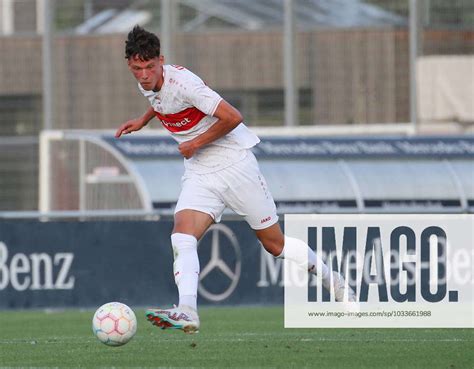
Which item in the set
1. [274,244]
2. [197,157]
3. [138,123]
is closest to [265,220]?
[274,244]

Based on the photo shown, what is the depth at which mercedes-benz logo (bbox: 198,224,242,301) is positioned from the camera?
1806 cm

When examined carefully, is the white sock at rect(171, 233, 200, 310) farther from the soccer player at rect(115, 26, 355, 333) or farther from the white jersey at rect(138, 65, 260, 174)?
the white jersey at rect(138, 65, 260, 174)

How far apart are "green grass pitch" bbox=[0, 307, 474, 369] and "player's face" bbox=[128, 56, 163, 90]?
2.01 meters

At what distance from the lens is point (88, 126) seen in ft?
81.3

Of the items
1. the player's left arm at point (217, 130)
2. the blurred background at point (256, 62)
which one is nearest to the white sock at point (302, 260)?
the player's left arm at point (217, 130)

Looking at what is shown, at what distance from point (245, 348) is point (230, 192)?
47.4 inches

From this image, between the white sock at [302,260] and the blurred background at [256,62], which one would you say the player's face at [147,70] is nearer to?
the white sock at [302,260]

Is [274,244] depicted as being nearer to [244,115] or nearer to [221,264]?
[221,264]

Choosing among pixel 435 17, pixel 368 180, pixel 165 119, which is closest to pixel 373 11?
pixel 435 17

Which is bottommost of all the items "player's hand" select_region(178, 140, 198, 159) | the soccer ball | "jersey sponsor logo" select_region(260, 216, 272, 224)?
the soccer ball

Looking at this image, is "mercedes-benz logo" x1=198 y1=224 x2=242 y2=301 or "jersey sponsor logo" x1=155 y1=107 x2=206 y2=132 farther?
"mercedes-benz logo" x1=198 y1=224 x2=242 y2=301

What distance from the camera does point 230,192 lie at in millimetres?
10602

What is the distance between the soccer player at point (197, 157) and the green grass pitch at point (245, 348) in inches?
21.0

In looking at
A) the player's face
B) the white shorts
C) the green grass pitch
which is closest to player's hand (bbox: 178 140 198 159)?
the white shorts
